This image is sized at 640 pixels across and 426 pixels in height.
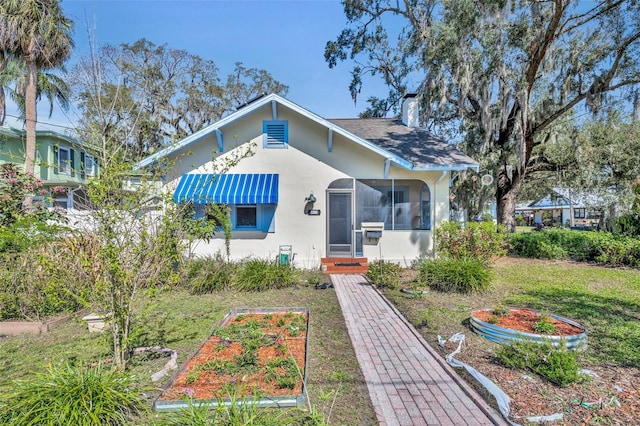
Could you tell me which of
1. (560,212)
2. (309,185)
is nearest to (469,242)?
(309,185)

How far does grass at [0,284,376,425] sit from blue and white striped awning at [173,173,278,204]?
3.49 m

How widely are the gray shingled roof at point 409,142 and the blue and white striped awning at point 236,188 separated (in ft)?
14.6

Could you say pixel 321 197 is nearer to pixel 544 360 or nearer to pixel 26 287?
pixel 26 287

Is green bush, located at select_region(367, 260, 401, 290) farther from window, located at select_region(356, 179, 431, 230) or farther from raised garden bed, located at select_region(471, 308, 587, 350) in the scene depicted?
raised garden bed, located at select_region(471, 308, 587, 350)

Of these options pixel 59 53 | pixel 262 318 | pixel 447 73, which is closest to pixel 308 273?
pixel 262 318

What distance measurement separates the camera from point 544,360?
388 centimetres

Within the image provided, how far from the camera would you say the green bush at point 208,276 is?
814 centimetres

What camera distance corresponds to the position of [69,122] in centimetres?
420

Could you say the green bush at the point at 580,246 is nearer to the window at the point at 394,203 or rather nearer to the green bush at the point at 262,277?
the window at the point at 394,203

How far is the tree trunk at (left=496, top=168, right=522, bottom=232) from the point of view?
15914 mm


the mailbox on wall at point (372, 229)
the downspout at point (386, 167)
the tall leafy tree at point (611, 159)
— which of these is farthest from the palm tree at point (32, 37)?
the tall leafy tree at point (611, 159)

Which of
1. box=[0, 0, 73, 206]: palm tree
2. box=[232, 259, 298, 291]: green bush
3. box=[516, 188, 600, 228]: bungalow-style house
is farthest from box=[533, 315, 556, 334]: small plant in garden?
box=[516, 188, 600, 228]: bungalow-style house

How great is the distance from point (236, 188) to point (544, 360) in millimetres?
8975

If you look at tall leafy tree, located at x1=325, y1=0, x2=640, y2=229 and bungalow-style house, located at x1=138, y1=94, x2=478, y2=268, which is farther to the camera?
tall leafy tree, located at x1=325, y1=0, x2=640, y2=229
